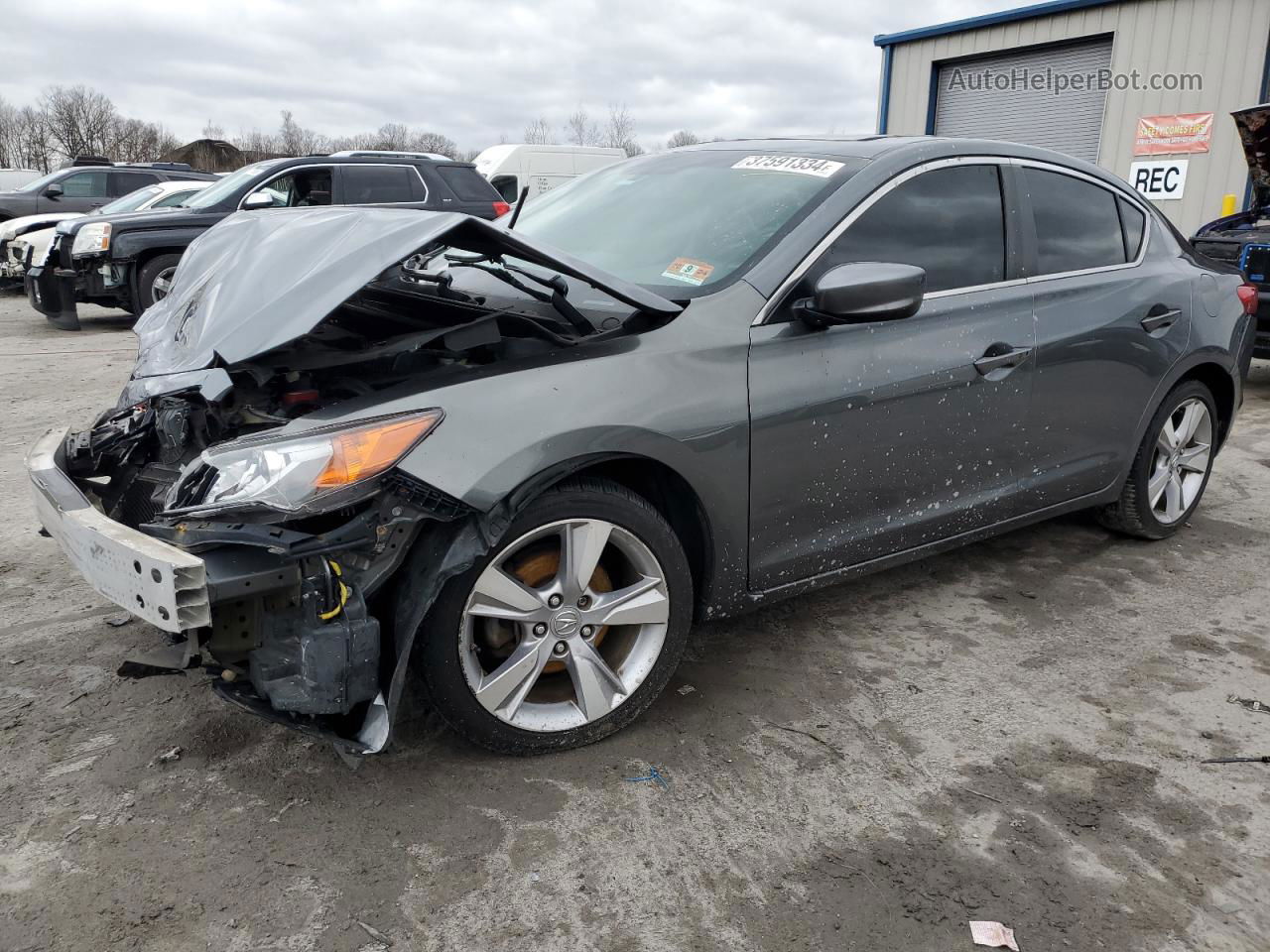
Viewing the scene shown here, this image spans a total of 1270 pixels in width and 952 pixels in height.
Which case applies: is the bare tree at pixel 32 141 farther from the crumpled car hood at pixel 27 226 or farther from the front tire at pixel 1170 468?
the front tire at pixel 1170 468

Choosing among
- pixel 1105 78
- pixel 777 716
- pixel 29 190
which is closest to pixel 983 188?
pixel 777 716

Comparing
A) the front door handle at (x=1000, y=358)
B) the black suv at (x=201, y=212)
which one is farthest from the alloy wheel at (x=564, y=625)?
the black suv at (x=201, y=212)

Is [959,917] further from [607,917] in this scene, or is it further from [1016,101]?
[1016,101]

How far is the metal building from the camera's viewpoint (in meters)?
12.2

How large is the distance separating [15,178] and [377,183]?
16.6m

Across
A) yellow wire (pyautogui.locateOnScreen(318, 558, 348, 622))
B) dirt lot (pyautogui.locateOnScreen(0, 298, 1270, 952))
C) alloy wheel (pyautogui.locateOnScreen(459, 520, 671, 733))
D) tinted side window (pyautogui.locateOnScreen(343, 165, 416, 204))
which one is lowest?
dirt lot (pyautogui.locateOnScreen(0, 298, 1270, 952))

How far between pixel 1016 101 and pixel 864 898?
1550 centimetres

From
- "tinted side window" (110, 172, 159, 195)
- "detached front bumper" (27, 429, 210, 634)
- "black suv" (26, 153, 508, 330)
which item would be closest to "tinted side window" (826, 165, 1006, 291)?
"detached front bumper" (27, 429, 210, 634)

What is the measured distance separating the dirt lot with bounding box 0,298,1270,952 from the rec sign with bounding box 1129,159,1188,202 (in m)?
11.5

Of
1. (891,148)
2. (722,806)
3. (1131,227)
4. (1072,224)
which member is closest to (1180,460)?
(1131,227)

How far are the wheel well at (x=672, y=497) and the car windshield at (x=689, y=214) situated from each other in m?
0.55

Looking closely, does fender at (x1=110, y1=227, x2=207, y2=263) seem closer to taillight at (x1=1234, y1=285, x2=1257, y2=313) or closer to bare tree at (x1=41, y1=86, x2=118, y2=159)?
taillight at (x1=1234, y1=285, x2=1257, y2=313)

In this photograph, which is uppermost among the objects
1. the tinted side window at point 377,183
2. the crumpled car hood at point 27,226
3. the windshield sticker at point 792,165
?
the tinted side window at point 377,183

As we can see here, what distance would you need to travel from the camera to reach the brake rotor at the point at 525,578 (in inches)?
98.2
